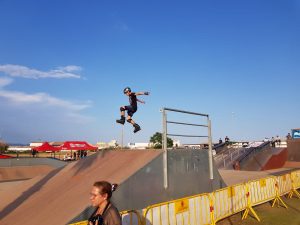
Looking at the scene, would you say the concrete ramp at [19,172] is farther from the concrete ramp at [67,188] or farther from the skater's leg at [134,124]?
the skater's leg at [134,124]

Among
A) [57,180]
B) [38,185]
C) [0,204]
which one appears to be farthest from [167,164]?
[0,204]

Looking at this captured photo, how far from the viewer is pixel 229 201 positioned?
848cm

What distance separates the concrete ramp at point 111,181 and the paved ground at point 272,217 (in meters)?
1.25

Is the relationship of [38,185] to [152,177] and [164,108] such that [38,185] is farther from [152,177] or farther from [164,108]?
[164,108]

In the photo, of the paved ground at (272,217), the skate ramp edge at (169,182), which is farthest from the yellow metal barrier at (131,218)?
the paved ground at (272,217)

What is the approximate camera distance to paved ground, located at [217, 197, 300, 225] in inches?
325

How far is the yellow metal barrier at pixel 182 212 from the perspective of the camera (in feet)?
19.3

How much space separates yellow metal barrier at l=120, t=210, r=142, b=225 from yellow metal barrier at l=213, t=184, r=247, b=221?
3.13 meters

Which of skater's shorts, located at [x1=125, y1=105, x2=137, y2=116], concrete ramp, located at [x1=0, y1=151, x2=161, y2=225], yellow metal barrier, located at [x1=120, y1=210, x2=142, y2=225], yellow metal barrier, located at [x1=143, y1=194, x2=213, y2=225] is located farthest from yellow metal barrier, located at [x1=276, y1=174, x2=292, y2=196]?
yellow metal barrier, located at [x1=120, y1=210, x2=142, y2=225]

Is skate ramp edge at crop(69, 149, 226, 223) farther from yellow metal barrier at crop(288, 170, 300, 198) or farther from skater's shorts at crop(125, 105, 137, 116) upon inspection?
yellow metal barrier at crop(288, 170, 300, 198)

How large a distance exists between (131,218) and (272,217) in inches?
221

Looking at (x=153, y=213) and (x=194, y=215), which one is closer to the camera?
(x=153, y=213)

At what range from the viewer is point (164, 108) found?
26.3ft

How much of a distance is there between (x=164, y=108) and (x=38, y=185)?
15.4 ft
